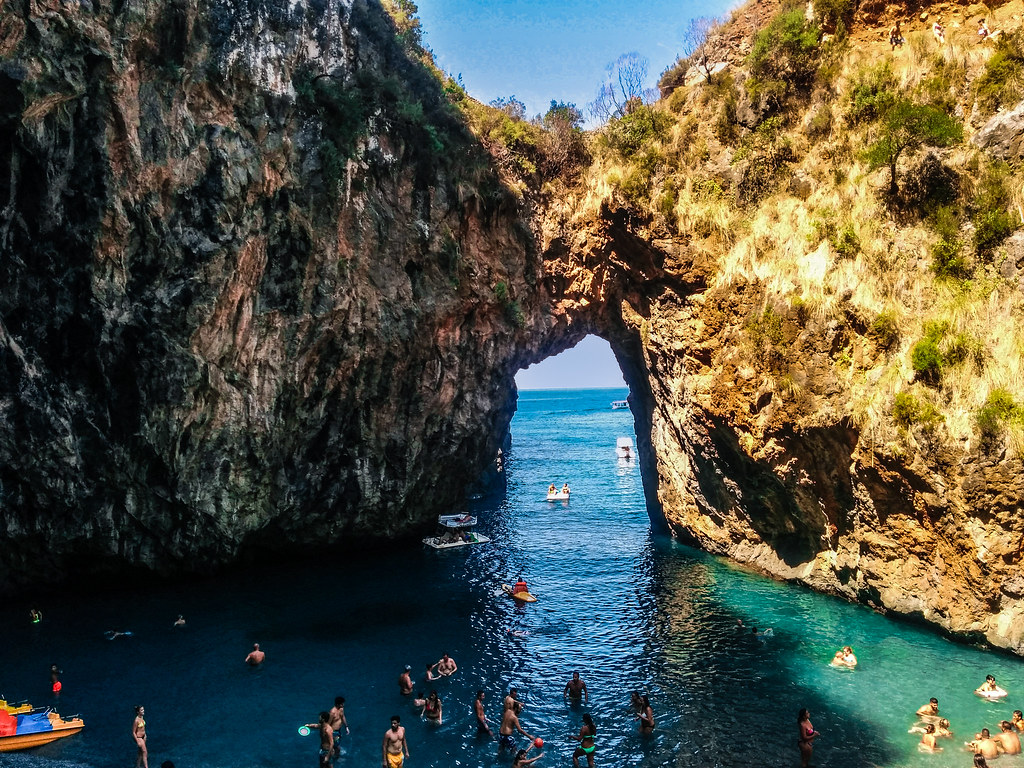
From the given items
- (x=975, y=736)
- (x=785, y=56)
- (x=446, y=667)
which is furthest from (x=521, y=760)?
(x=785, y=56)

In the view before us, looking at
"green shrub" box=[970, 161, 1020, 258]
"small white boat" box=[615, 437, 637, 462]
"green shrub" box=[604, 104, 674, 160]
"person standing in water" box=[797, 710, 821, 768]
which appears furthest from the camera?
"small white boat" box=[615, 437, 637, 462]

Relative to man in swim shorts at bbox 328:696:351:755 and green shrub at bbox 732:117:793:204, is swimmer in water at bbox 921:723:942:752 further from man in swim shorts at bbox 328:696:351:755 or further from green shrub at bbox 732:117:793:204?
green shrub at bbox 732:117:793:204

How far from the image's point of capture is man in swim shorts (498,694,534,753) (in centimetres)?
1622

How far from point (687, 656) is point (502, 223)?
20.9 meters

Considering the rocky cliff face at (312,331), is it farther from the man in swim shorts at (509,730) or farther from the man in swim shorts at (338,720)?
the man in swim shorts at (509,730)

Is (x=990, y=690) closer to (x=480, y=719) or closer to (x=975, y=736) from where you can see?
(x=975, y=736)

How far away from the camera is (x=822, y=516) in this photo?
81.1 ft

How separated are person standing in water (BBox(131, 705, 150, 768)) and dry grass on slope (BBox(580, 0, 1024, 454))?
21.8 metres

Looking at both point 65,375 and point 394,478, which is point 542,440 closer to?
point 394,478

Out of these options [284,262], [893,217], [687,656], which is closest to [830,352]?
[893,217]

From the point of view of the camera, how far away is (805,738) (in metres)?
15.4

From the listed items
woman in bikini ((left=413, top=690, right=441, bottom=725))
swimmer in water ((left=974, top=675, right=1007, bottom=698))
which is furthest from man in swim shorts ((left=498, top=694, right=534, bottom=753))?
swimmer in water ((left=974, top=675, right=1007, bottom=698))

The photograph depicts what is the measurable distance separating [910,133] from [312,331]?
23.0 metres

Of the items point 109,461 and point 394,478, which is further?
point 394,478
